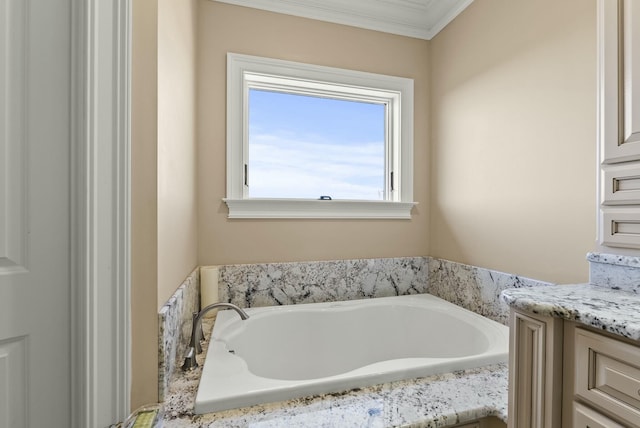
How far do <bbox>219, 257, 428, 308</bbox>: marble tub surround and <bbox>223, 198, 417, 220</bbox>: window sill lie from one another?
0.99ft

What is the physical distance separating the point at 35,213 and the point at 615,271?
163 cm

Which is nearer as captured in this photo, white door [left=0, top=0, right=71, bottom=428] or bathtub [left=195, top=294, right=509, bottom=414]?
white door [left=0, top=0, right=71, bottom=428]

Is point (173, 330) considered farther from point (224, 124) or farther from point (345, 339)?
point (224, 124)

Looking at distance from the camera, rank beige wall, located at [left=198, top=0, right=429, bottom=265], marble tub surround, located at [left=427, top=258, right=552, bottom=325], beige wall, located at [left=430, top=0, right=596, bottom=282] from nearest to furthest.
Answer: beige wall, located at [left=430, top=0, right=596, bottom=282] < marble tub surround, located at [left=427, top=258, right=552, bottom=325] < beige wall, located at [left=198, top=0, right=429, bottom=265]

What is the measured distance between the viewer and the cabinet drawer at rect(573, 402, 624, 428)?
23.4 inches

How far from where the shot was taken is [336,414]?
2.73 ft

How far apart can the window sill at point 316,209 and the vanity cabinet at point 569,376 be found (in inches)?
49.3

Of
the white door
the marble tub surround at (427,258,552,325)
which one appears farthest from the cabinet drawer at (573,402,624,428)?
the white door

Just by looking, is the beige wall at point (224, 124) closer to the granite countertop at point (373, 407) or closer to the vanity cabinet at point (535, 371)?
the granite countertop at point (373, 407)

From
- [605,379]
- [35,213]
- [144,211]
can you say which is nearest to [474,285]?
[605,379]

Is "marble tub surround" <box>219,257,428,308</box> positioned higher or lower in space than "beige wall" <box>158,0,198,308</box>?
lower

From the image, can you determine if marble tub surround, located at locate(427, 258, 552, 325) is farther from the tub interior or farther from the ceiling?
the ceiling

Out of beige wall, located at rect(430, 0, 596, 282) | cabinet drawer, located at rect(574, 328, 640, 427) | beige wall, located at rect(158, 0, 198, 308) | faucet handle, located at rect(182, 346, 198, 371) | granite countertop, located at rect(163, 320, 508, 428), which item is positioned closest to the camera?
cabinet drawer, located at rect(574, 328, 640, 427)

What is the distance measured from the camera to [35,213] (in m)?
0.77
